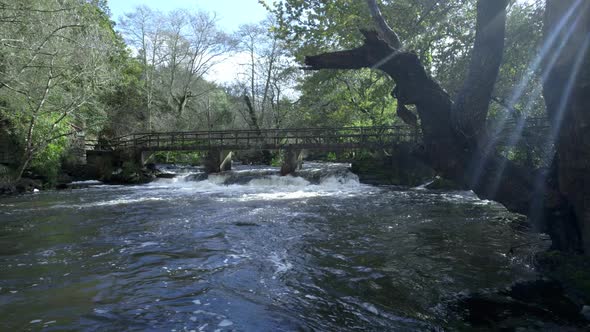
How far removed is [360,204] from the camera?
12531 millimetres

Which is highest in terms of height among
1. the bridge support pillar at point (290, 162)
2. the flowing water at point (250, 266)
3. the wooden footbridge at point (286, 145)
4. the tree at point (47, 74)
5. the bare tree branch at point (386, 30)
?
the tree at point (47, 74)

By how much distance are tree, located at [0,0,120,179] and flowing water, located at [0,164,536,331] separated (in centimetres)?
630

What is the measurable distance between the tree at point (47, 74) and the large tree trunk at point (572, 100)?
15.0 metres

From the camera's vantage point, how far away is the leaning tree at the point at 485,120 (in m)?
4.17

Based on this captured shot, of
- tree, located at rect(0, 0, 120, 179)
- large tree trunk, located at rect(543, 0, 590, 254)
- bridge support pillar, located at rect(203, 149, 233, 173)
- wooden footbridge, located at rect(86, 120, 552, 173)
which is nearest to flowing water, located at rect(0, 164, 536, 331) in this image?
large tree trunk, located at rect(543, 0, 590, 254)

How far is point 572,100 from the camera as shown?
4.05 meters

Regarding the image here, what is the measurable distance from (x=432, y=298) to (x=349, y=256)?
1975 millimetres

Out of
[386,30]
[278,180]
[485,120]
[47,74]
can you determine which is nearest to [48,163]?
[47,74]

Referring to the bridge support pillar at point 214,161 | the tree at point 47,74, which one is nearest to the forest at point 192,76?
the tree at point 47,74

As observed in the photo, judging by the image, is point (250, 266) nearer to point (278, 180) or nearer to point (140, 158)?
point (278, 180)

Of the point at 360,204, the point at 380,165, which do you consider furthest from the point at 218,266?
the point at 380,165

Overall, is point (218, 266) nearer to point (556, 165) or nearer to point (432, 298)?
point (432, 298)

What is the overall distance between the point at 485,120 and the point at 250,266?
13.6ft

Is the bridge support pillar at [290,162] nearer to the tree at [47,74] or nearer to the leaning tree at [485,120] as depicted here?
the tree at [47,74]
